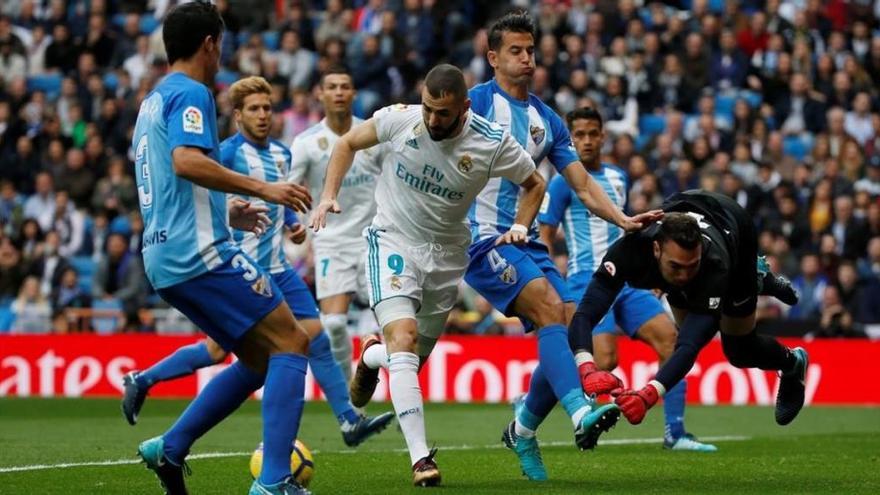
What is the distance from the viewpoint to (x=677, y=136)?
24188mm

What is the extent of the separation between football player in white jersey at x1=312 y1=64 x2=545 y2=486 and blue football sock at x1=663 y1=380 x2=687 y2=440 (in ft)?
12.7

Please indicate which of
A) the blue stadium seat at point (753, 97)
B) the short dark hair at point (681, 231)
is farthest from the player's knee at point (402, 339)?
the blue stadium seat at point (753, 97)

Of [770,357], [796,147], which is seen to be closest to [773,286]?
[770,357]

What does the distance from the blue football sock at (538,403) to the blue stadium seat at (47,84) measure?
1858cm

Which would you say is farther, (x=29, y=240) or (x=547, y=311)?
(x=29, y=240)

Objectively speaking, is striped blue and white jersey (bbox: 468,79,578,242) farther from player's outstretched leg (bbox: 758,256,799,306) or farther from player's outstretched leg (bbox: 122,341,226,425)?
player's outstretched leg (bbox: 122,341,226,425)

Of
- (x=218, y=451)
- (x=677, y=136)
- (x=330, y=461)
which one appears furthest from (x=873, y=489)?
(x=677, y=136)

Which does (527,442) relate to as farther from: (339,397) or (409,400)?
(339,397)

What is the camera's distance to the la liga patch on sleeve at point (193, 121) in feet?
25.4

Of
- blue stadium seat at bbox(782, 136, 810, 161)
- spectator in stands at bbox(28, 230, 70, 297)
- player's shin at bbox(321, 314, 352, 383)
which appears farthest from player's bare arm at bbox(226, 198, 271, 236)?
blue stadium seat at bbox(782, 136, 810, 161)

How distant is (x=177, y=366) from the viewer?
521 inches

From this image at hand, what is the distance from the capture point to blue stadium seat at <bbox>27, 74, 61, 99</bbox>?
27.3 m

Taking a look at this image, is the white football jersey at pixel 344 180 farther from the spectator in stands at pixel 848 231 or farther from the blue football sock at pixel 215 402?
the spectator in stands at pixel 848 231

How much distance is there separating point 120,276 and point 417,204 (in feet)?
47.0
